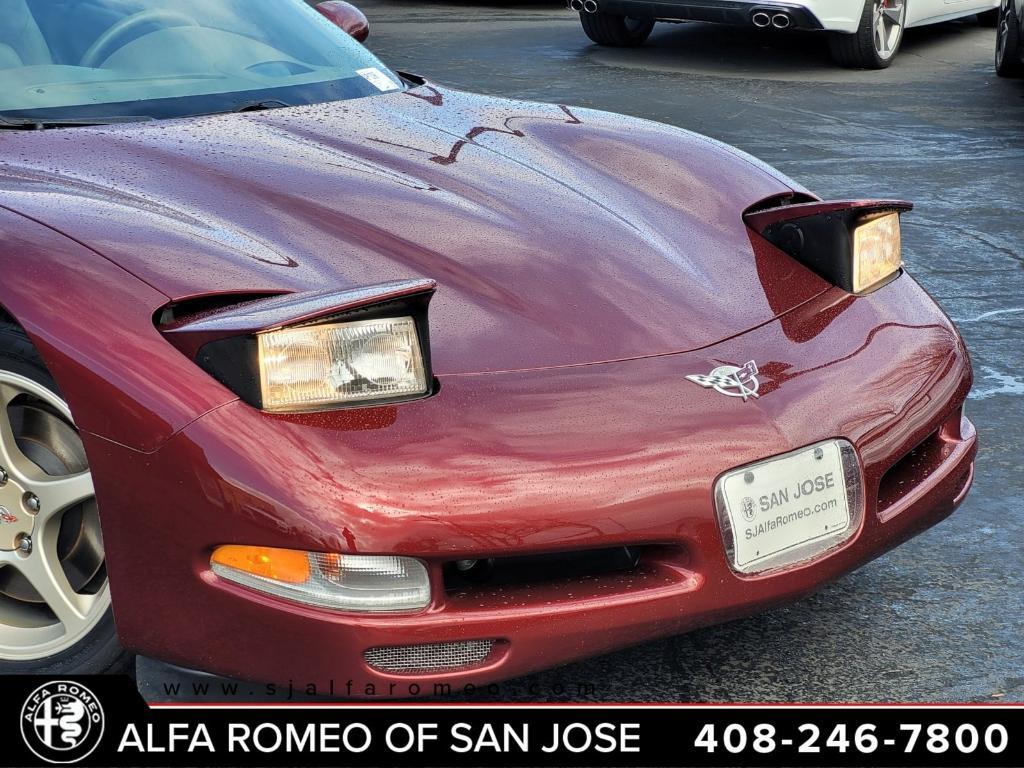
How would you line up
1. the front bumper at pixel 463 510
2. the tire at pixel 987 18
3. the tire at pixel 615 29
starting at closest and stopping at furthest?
the front bumper at pixel 463 510 → the tire at pixel 615 29 → the tire at pixel 987 18

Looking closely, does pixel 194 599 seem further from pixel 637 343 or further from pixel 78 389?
pixel 637 343

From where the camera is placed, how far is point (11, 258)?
236 cm

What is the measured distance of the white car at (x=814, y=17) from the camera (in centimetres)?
941

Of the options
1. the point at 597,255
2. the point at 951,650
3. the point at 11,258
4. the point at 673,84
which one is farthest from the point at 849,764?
the point at 673,84

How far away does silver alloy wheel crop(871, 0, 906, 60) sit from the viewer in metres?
9.80

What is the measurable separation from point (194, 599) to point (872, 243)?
1531 millimetres

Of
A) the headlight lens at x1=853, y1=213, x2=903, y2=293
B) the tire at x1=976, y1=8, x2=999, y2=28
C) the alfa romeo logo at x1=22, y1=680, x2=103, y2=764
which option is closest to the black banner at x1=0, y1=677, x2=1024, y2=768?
the alfa romeo logo at x1=22, y1=680, x2=103, y2=764

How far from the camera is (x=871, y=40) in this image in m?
9.83

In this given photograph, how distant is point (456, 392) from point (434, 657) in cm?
41

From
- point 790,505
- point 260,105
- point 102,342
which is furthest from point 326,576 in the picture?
point 260,105

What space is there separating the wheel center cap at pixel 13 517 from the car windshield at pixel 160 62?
85 cm

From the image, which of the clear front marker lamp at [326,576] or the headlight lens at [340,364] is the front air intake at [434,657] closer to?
the clear front marker lamp at [326,576]

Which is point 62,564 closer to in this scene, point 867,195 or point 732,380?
point 732,380

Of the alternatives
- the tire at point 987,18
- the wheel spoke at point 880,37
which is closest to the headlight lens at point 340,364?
the wheel spoke at point 880,37
